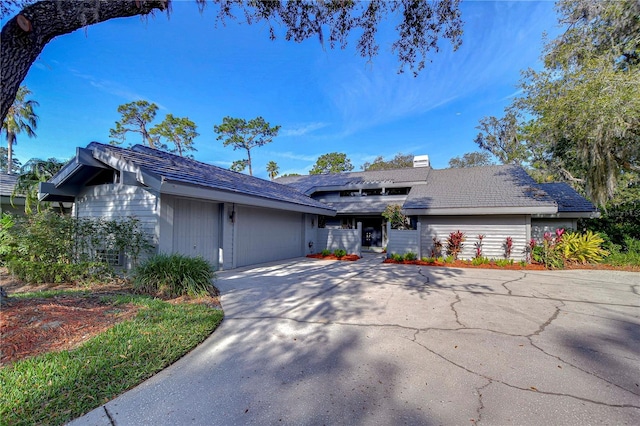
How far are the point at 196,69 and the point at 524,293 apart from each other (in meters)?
12.2

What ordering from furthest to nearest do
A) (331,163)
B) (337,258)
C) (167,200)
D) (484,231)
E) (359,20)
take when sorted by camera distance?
1. (331,163)
2. (337,258)
3. (484,231)
4. (167,200)
5. (359,20)

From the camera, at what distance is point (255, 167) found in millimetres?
29859

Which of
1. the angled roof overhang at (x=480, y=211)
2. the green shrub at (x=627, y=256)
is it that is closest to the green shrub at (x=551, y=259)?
the angled roof overhang at (x=480, y=211)

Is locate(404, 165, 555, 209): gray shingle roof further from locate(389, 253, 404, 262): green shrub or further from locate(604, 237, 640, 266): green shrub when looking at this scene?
locate(604, 237, 640, 266): green shrub

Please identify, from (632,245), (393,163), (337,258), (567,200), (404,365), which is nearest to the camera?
(404,365)

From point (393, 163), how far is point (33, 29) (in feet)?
114

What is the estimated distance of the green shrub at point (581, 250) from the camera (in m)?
9.80

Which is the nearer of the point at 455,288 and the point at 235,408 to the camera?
the point at 235,408

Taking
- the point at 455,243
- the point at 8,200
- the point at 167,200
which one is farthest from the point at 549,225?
the point at 8,200

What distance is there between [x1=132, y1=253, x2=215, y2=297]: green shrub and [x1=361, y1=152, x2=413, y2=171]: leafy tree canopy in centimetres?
3127

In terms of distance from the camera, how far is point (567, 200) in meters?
12.4

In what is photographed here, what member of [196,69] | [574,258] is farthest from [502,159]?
[196,69]

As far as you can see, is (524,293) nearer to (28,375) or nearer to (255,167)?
(28,375)

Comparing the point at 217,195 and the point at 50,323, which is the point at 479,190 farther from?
the point at 50,323
